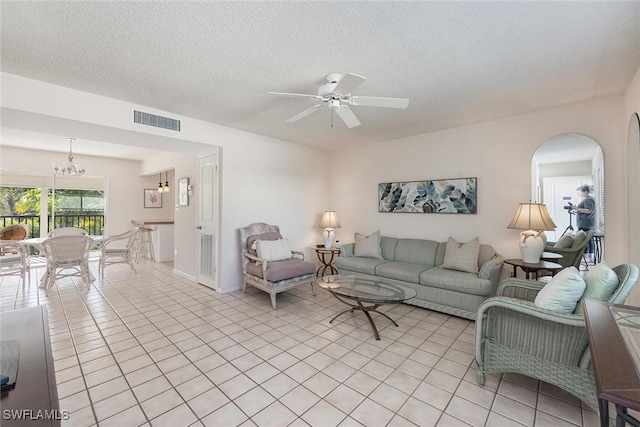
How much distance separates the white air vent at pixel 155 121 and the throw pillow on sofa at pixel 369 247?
10.5 feet

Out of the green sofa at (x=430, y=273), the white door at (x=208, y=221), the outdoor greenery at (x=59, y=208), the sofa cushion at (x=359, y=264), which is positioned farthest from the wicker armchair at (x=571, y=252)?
the outdoor greenery at (x=59, y=208)

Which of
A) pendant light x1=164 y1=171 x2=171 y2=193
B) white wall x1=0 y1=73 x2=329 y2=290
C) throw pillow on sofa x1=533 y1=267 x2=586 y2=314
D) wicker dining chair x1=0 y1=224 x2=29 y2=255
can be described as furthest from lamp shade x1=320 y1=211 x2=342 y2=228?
wicker dining chair x1=0 y1=224 x2=29 y2=255

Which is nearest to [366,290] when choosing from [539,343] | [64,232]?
[539,343]

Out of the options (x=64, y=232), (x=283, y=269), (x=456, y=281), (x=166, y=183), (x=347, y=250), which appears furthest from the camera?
(x=166, y=183)

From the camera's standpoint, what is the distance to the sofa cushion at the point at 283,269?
3.63 m

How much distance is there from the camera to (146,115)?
3373mm

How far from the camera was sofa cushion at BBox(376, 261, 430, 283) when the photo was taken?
3643 millimetres

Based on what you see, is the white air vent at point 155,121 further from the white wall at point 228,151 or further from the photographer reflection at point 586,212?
the photographer reflection at point 586,212

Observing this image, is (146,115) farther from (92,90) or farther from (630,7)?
(630,7)

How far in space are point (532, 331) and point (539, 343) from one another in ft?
0.26

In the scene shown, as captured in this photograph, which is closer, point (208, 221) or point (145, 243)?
point (208, 221)

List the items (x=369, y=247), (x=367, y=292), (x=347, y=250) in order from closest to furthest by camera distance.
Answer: (x=367, y=292)
(x=369, y=247)
(x=347, y=250)

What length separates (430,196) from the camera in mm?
4375

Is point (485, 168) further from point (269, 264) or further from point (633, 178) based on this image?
point (269, 264)
